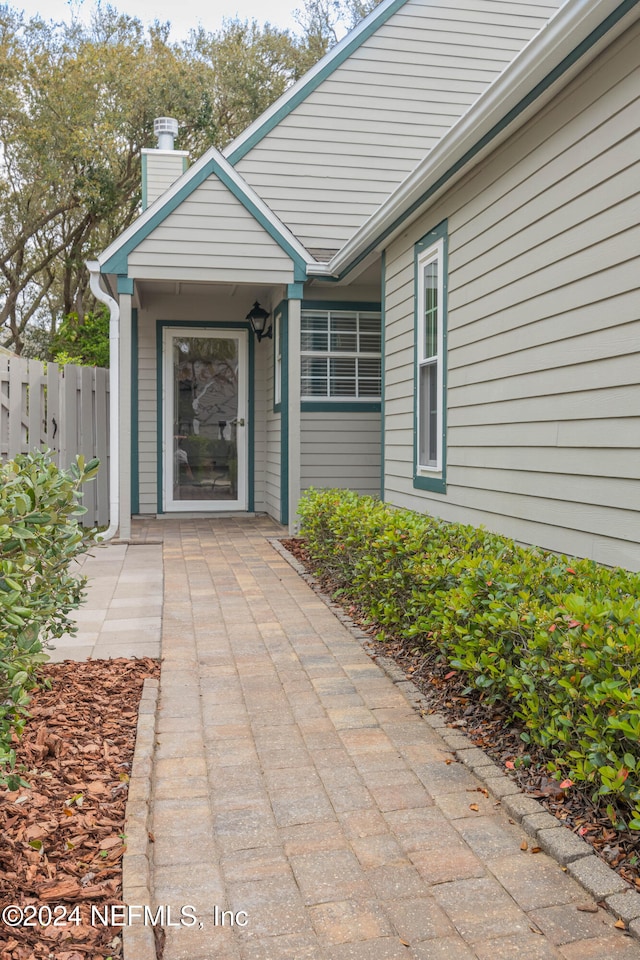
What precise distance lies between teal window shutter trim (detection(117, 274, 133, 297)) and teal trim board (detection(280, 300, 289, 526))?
178 cm

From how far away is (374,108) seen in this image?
420 inches

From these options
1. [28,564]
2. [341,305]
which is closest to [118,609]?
[28,564]

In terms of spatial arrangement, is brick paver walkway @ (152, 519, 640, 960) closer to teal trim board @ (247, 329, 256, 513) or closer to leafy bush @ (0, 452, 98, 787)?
leafy bush @ (0, 452, 98, 787)

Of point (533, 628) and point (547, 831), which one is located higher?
point (533, 628)

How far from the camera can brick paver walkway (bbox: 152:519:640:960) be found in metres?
2.18

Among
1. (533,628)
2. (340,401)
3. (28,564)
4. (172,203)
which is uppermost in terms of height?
(172,203)

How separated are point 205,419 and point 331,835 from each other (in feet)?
29.8

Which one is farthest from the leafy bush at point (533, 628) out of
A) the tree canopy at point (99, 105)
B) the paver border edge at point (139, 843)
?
the tree canopy at point (99, 105)

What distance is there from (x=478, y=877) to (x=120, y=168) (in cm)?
2110

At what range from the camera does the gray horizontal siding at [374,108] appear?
10547 millimetres

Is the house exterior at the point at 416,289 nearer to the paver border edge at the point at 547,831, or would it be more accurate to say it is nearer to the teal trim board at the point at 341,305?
the teal trim board at the point at 341,305

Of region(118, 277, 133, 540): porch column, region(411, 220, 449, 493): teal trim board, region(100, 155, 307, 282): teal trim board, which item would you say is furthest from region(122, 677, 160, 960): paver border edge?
region(100, 155, 307, 282): teal trim board

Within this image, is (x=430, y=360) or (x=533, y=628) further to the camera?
(x=430, y=360)

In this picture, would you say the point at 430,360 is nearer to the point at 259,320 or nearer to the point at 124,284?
the point at 124,284
